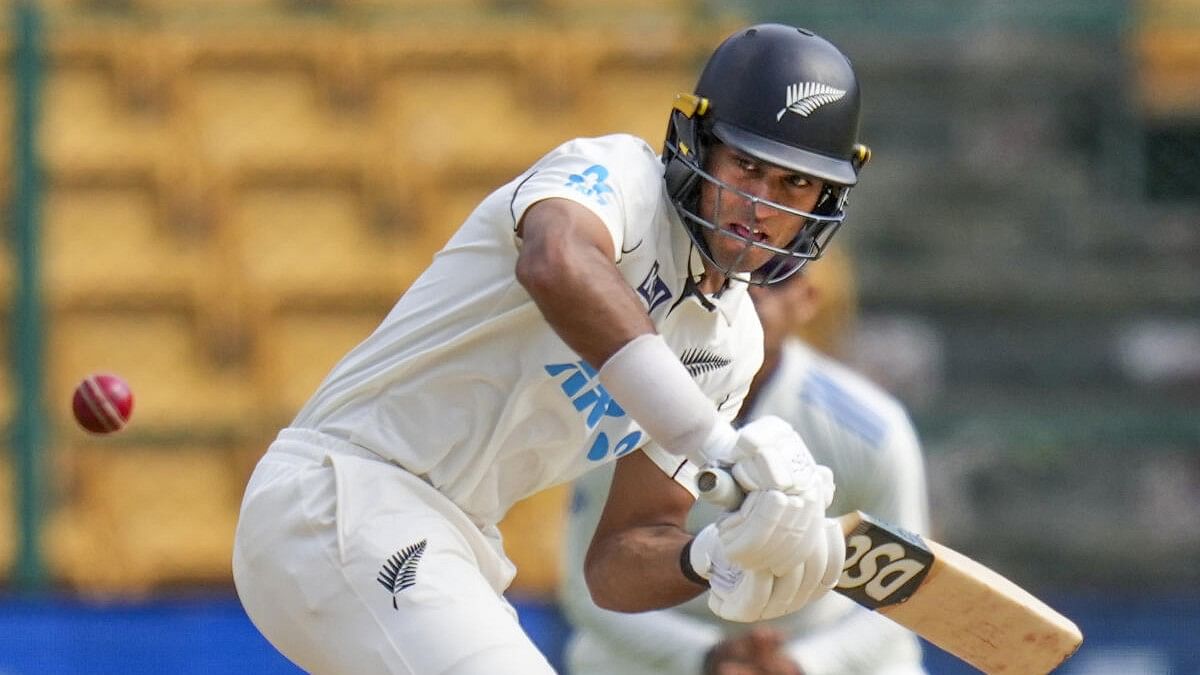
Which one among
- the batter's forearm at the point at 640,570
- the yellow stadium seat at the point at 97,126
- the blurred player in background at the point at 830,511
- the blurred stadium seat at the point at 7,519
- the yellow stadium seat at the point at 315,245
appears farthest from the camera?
the yellow stadium seat at the point at 97,126

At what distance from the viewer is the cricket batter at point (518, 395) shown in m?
3.12

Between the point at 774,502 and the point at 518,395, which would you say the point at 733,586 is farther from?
the point at 518,395

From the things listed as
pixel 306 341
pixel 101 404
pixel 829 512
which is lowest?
pixel 306 341

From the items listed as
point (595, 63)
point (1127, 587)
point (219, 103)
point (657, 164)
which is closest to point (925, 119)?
point (595, 63)

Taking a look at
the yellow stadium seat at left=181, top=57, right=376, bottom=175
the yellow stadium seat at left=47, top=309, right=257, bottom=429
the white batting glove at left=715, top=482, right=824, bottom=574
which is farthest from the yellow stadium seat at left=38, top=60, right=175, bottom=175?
the white batting glove at left=715, top=482, right=824, bottom=574

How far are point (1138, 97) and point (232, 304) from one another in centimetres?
411

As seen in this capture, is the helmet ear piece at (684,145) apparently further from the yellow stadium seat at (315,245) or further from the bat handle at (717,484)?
the yellow stadium seat at (315,245)

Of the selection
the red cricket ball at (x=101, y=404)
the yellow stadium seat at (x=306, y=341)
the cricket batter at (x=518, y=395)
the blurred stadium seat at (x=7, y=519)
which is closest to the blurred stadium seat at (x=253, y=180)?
the yellow stadium seat at (x=306, y=341)

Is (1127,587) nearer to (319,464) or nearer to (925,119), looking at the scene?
(925,119)

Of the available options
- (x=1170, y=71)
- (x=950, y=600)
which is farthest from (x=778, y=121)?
Answer: (x=1170, y=71)

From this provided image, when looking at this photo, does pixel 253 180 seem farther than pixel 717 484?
Yes

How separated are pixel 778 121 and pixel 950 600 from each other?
0.84 m

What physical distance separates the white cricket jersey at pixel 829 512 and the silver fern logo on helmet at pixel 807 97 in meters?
1.52

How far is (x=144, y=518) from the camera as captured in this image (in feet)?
25.3
